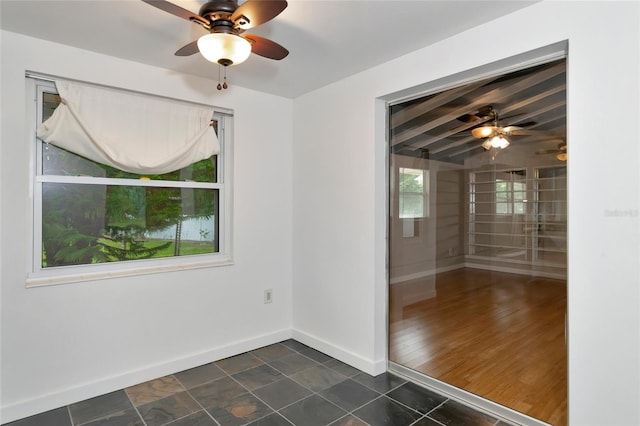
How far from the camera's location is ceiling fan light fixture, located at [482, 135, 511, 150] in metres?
2.32

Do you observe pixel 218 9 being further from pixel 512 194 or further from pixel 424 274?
pixel 424 274

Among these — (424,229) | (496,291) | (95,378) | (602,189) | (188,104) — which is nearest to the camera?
(602,189)

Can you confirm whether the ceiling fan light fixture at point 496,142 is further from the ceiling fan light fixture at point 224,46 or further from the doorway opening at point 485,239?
the ceiling fan light fixture at point 224,46

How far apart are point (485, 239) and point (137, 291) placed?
8.67 ft

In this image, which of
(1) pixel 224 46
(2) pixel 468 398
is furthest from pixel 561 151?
(1) pixel 224 46

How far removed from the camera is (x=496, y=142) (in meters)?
2.37

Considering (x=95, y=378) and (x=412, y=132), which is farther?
(x=412, y=132)

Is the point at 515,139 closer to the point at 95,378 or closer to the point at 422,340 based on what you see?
the point at 422,340

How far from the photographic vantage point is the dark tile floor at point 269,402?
2.30 meters

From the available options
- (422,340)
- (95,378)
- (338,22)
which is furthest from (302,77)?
(95,378)

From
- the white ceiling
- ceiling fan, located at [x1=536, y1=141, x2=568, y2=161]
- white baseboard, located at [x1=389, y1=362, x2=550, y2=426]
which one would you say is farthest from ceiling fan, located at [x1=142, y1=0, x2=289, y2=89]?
white baseboard, located at [x1=389, y1=362, x2=550, y2=426]

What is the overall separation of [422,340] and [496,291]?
31.6 inches

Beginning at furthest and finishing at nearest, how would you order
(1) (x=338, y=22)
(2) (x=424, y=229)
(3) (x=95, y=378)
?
(2) (x=424, y=229) → (3) (x=95, y=378) → (1) (x=338, y=22)

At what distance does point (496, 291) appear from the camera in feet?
8.01
